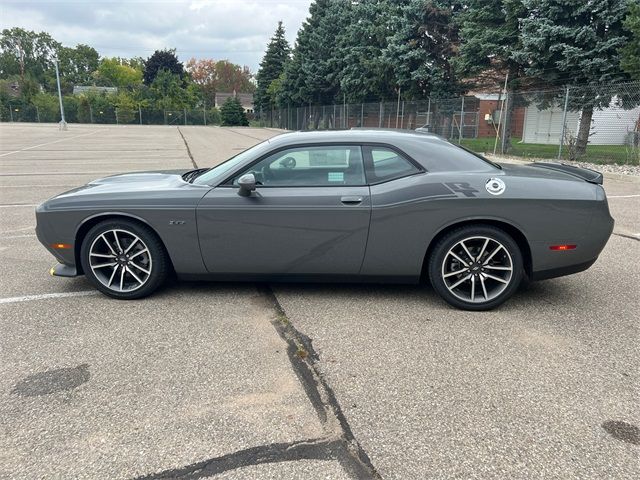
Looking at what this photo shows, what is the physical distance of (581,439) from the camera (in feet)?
7.70

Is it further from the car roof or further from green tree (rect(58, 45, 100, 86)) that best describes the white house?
green tree (rect(58, 45, 100, 86))

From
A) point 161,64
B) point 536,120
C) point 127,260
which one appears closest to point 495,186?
point 127,260

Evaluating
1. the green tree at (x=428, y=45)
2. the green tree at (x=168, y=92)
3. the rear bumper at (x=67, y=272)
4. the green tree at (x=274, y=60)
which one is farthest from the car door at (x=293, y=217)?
the green tree at (x=168, y=92)

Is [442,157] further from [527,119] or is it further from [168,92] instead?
[168,92]

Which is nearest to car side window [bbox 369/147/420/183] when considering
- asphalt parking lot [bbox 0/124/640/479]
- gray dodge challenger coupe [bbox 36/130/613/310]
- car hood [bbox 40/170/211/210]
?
gray dodge challenger coupe [bbox 36/130/613/310]

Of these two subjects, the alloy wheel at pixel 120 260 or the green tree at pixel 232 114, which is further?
the green tree at pixel 232 114

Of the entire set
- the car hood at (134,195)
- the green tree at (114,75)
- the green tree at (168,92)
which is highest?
the green tree at (114,75)

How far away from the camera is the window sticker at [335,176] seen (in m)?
3.91

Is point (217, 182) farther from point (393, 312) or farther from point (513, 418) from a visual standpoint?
point (513, 418)

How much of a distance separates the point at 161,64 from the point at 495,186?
100864mm

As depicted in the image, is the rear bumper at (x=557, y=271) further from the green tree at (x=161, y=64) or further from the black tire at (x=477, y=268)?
the green tree at (x=161, y=64)

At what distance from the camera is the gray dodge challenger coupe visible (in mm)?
3713

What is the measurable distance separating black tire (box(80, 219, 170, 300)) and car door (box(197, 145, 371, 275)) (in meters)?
0.41

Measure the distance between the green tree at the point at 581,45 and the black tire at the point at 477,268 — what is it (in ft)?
45.1
